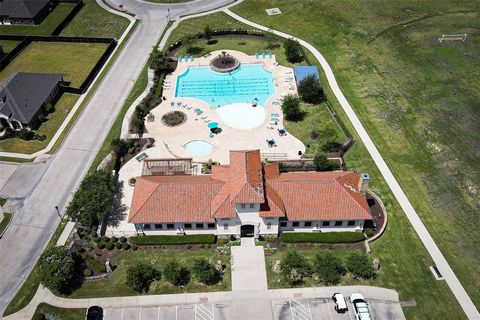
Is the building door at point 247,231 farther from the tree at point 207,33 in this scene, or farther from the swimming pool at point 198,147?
the tree at point 207,33

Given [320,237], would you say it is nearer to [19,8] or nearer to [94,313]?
[94,313]

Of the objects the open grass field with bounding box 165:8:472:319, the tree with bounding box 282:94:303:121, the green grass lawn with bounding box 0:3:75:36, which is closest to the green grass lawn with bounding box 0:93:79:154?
the green grass lawn with bounding box 0:3:75:36

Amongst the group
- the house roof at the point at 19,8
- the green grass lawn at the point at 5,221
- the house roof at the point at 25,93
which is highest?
the house roof at the point at 19,8

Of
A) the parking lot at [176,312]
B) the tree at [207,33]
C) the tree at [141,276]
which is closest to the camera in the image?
the parking lot at [176,312]

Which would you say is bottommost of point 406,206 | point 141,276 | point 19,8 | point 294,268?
point 406,206

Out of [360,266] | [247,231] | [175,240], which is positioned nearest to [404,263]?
[360,266]

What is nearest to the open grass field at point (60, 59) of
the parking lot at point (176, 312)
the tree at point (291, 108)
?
the tree at point (291, 108)

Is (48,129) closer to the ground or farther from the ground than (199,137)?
farther from the ground
